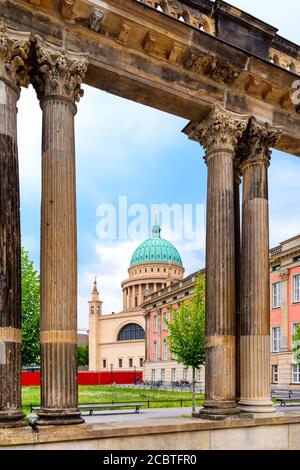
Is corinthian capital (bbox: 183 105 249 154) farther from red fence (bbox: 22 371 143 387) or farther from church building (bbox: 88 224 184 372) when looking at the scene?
church building (bbox: 88 224 184 372)

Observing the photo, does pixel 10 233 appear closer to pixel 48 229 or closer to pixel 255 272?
pixel 48 229

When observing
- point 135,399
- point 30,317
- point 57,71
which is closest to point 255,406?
point 57,71

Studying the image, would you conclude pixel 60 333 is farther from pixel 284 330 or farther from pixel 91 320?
pixel 91 320

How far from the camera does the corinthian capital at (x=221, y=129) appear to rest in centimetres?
1319

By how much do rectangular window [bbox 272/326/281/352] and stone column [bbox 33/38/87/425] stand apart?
42853 millimetres

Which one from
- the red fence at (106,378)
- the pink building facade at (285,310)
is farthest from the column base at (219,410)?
the red fence at (106,378)

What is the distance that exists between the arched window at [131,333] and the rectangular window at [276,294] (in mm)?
72085

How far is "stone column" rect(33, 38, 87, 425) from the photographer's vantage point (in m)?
10.2

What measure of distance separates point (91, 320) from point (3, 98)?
419 ft

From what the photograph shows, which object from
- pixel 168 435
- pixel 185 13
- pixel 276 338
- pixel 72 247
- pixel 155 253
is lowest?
pixel 276 338

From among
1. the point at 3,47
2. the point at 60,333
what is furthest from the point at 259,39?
the point at 60,333

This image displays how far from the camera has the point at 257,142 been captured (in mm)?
13883

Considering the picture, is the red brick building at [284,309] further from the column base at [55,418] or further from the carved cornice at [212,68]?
the column base at [55,418]

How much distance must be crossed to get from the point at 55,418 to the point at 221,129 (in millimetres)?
7293
